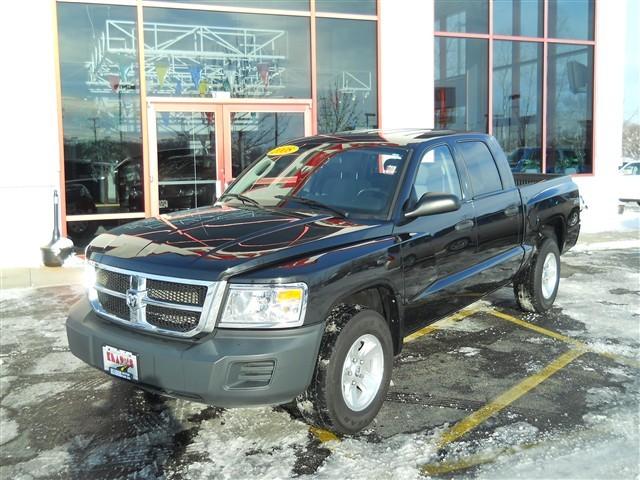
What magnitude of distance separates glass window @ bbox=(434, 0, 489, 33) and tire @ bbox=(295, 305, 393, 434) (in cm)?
1002

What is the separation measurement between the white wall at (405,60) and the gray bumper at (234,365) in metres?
9.05

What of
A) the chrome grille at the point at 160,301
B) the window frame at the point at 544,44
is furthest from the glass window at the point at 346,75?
the chrome grille at the point at 160,301

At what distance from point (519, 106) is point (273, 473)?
470 inches

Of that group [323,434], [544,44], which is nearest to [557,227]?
[323,434]

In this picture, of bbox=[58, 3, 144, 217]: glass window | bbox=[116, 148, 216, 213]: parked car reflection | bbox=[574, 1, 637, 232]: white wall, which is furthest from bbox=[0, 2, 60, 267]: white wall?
bbox=[574, 1, 637, 232]: white wall

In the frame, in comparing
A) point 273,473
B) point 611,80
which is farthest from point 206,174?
point 611,80

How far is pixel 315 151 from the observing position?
491 centimetres

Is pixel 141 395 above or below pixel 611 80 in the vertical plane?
below

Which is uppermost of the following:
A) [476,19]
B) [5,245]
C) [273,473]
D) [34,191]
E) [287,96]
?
[476,19]

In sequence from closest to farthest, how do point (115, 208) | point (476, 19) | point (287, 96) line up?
point (115, 208) → point (287, 96) → point (476, 19)

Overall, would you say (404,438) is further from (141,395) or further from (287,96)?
(287,96)

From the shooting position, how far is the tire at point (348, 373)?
346cm

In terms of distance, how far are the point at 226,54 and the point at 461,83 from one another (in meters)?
4.97

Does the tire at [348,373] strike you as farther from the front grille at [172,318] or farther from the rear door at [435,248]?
the front grille at [172,318]
